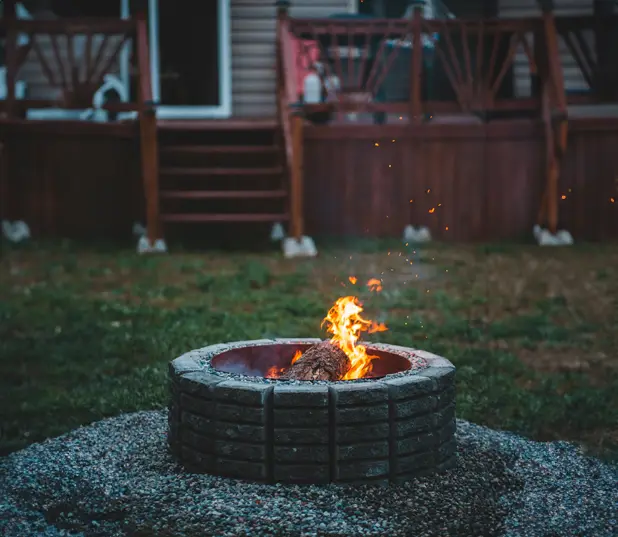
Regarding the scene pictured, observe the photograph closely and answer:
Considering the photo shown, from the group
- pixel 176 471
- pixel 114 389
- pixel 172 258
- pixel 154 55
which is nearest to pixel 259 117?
pixel 154 55

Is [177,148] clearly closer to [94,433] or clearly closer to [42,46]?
[42,46]

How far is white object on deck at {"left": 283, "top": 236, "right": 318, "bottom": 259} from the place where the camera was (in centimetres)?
976

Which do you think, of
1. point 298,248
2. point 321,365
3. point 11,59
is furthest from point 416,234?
point 321,365

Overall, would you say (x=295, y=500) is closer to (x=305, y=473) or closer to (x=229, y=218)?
(x=305, y=473)

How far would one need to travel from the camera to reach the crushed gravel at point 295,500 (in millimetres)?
2957

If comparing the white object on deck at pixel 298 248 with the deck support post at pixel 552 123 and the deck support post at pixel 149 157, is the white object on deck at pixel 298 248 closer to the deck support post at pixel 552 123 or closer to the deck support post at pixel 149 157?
the deck support post at pixel 149 157

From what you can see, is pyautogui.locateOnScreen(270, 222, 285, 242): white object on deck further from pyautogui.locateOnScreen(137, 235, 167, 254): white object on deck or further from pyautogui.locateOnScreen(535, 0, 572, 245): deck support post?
pyautogui.locateOnScreen(535, 0, 572, 245): deck support post

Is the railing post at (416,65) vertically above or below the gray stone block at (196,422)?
above

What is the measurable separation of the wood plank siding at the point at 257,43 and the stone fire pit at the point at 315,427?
10.4m

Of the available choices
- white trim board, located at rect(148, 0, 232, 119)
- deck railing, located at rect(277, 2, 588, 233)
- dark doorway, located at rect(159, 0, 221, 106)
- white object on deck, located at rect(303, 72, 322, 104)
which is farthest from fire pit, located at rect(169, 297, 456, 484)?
dark doorway, located at rect(159, 0, 221, 106)

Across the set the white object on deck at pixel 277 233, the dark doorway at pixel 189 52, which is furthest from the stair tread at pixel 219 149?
the dark doorway at pixel 189 52

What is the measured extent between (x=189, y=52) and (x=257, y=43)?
3.42 ft

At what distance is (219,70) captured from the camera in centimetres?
1340

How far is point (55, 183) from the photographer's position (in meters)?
11.5
